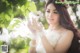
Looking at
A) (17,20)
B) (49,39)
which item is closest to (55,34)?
(49,39)

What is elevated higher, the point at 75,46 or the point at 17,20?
the point at 17,20

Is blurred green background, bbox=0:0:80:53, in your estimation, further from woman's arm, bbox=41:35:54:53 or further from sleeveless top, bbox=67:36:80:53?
sleeveless top, bbox=67:36:80:53

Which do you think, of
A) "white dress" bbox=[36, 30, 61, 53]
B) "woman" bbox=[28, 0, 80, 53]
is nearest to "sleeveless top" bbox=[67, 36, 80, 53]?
"woman" bbox=[28, 0, 80, 53]

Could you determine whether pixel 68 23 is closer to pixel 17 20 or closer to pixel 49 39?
pixel 49 39

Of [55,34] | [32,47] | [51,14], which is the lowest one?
[32,47]

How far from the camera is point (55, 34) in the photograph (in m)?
1.90

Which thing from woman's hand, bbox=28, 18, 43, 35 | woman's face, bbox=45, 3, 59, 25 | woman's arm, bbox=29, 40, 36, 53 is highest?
woman's face, bbox=45, 3, 59, 25

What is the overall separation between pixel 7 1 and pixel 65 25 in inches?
20.9

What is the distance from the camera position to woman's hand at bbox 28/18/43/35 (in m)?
1.92

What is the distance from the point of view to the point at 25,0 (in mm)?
1937

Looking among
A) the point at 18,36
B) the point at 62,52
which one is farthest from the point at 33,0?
the point at 62,52

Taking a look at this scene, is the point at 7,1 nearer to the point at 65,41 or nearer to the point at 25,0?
the point at 25,0

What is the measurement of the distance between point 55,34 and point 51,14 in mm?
168

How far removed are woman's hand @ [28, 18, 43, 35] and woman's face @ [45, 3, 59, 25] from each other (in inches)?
3.4
